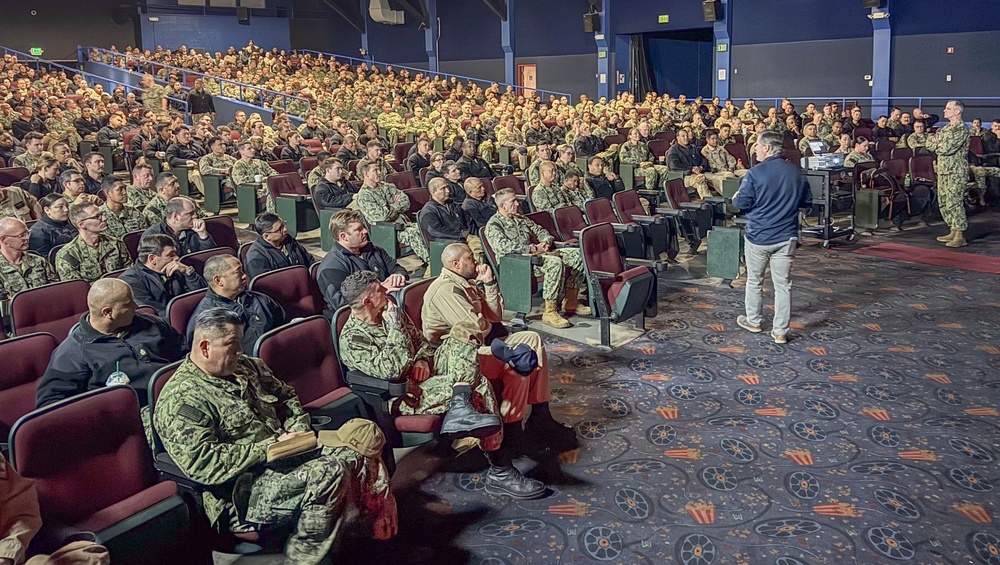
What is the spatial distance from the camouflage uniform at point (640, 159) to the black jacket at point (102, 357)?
748 centimetres

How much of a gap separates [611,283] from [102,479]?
3324mm

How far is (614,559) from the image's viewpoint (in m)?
2.86

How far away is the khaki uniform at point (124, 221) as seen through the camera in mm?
6125

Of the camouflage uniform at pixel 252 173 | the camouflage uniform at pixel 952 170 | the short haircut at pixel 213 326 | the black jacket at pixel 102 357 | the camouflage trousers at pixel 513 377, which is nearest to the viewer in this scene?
the short haircut at pixel 213 326

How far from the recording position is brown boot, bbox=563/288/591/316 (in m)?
5.80

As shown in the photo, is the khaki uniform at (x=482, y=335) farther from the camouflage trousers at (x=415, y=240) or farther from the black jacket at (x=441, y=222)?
the camouflage trousers at (x=415, y=240)

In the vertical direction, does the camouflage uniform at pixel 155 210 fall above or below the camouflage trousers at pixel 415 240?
above

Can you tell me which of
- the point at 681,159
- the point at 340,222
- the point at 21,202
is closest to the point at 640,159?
the point at 681,159

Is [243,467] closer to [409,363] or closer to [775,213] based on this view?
[409,363]

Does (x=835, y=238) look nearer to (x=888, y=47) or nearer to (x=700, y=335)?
(x=700, y=335)

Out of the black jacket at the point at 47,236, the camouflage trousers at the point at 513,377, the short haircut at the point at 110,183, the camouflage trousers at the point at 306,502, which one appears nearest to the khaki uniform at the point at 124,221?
the short haircut at the point at 110,183

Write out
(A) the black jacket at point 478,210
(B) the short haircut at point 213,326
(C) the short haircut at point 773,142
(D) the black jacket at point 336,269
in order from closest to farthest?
1. (B) the short haircut at point 213,326
2. (D) the black jacket at point 336,269
3. (C) the short haircut at point 773,142
4. (A) the black jacket at point 478,210

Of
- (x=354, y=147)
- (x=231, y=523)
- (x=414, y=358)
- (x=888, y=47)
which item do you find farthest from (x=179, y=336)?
(x=888, y=47)

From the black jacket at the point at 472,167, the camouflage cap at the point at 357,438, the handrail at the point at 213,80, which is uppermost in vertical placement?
the handrail at the point at 213,80
